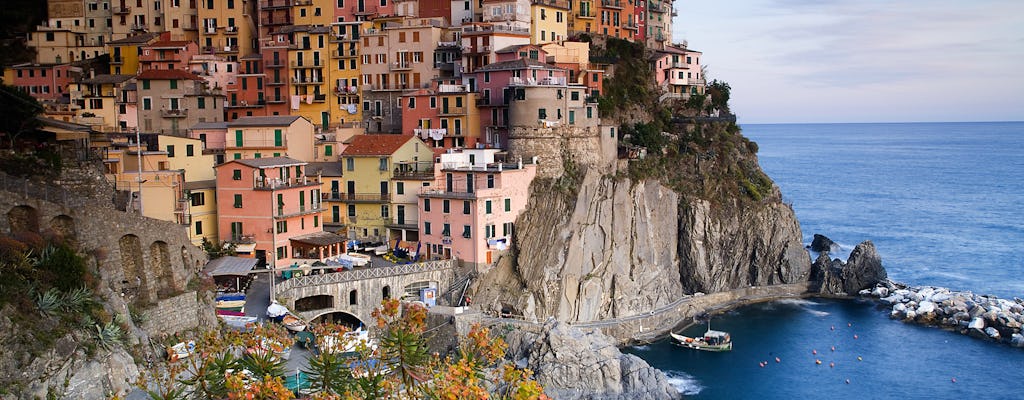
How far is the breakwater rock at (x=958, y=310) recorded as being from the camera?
63688 mm

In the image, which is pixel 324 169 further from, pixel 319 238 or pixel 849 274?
pixel 849 274

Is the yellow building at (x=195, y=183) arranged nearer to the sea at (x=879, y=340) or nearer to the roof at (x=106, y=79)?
the roof at (x=106, y=79)

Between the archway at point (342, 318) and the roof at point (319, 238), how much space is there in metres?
4.31

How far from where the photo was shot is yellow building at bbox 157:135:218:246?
52669 millimetres

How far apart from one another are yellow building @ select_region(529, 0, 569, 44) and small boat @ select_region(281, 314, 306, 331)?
29.7 m

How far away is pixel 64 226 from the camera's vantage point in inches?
1455

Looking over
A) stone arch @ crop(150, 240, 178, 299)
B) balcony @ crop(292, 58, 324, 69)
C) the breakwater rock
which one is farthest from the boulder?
stone arch @ crop(150, 240, 178, 299)

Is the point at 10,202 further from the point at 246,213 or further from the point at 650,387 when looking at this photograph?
the point at 650,387

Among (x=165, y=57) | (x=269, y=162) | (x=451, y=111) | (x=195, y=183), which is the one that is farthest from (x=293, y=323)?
(x=165, y=57)

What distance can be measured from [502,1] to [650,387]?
29991 millimetres

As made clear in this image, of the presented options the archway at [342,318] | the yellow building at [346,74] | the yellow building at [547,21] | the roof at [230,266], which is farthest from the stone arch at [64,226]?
the yellow building at [547,21]

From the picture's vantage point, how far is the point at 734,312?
66562 mm

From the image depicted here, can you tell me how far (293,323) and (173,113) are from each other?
28.2 metres

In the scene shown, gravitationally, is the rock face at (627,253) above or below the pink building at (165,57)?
below
